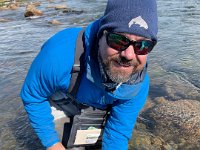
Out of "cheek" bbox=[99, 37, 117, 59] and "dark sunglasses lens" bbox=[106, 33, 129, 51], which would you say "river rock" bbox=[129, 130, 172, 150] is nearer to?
"cheek" bbox=[99, 37, 117, 59]

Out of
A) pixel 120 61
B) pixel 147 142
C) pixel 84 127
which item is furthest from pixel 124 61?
pixel 147 142

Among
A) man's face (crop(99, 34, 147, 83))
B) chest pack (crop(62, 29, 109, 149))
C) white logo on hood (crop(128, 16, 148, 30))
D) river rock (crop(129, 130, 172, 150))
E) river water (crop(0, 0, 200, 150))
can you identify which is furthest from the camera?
river water (crop(0, 0, 200, 150))

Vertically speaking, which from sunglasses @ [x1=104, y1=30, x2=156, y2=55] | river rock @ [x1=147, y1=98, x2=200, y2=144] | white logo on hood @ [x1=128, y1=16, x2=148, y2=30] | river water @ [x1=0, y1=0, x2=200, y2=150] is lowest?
river water @ [x1=0, y1=0, x2=200, y2=150]

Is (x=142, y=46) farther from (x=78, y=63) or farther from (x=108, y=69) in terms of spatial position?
(x=78, y=63)

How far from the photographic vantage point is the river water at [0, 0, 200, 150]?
19.7ft

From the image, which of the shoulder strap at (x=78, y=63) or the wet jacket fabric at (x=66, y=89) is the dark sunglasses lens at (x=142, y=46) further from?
the shoulder strap at (x=78, y=63)

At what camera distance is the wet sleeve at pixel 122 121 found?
363cm

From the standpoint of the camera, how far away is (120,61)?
2951 mm

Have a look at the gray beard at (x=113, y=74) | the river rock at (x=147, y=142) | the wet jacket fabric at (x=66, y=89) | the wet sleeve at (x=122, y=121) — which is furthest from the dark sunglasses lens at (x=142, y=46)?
the river rock at (x=147, y=142)

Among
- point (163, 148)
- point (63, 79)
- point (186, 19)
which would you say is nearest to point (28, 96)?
point (63, 79)

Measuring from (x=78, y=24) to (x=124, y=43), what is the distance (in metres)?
12.1

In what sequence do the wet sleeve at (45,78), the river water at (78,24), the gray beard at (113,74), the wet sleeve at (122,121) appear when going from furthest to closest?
1. the river water at (78,24)
2. the wet sleeve at (122,121)
3. the wet sleeve at (45,78)
4. the gray beard at (113,74)

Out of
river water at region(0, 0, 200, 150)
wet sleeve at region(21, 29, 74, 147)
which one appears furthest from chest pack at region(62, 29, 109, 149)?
river water at region(0, 0, 200, 150)

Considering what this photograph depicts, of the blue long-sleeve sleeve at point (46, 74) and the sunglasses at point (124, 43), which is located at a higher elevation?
the sunglasses at point (124, 43)
